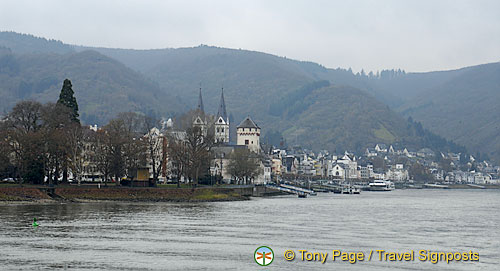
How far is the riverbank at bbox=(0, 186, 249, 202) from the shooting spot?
323ft

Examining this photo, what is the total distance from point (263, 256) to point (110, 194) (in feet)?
211

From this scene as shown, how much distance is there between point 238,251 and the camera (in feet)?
174

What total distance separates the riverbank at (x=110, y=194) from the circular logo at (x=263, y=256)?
5236 cm

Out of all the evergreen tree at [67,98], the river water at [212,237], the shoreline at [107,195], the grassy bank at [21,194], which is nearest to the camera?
the river water at [212,237]

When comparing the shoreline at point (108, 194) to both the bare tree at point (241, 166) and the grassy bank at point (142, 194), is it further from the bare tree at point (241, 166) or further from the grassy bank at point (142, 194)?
the bare tree at point (241, 166)

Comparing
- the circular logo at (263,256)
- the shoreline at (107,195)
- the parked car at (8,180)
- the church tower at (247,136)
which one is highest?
the church tower at (247,136)

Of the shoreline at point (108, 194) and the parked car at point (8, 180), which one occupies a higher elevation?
the parked car at point (8, 180)

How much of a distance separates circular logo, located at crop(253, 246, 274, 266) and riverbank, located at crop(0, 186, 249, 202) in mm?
52359

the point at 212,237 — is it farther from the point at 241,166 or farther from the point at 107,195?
the point at 241,166

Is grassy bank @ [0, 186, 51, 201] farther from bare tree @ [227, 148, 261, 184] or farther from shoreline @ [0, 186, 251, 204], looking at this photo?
bare tree @ [227, 148, 261, 184]

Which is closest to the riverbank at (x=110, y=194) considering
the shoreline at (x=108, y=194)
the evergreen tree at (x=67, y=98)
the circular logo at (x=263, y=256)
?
the shoreline at (x=108, y=194)

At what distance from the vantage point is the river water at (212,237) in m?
47.8

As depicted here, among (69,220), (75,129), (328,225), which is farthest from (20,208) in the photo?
(328,225)

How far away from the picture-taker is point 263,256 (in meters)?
47.3
